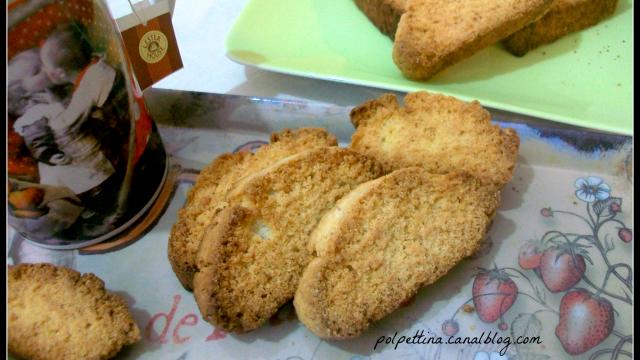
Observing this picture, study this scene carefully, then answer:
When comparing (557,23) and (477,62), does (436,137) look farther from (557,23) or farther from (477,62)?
(557,23)

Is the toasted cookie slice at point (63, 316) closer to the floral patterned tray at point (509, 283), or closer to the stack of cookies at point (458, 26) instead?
the floral patterned tray at point (509, 283)

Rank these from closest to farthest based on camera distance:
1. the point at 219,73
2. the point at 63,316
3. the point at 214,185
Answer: the point at 63,316 < the point at 214,185 < the point at 219,73

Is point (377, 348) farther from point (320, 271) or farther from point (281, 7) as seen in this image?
point (281, 7)

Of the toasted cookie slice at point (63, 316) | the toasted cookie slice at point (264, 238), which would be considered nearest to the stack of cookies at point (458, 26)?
the toasted cookie slice at point (264, 238)

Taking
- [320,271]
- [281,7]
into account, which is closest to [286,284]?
[320,271]

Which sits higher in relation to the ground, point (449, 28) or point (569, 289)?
point (449, 28)

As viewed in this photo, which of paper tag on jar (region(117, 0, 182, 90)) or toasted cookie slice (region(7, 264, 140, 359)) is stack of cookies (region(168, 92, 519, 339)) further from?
paper tag on jar (region(117, 0, 182, 90))

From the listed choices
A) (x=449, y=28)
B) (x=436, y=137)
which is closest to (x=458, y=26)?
(x=449, y=28)
